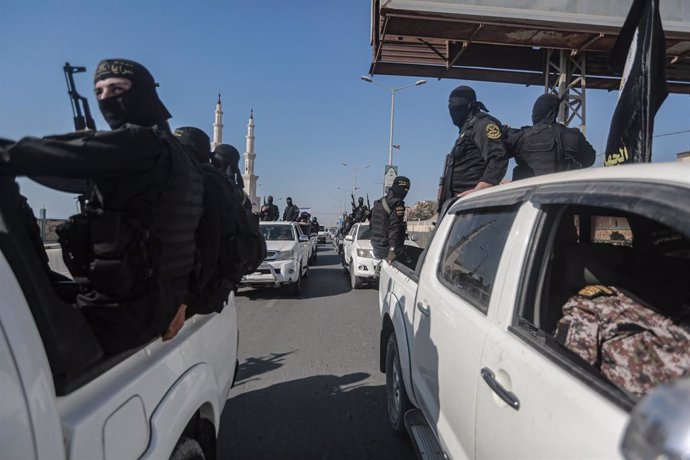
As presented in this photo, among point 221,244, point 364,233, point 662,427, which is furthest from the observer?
point 364,233

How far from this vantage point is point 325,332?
20.4 feet

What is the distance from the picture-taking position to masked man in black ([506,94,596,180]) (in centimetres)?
402

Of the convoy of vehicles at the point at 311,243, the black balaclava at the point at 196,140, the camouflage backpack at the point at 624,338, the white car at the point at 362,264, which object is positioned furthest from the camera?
the convoy of vehicles at the point at 311,243

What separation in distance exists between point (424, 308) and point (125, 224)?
1.69 meters

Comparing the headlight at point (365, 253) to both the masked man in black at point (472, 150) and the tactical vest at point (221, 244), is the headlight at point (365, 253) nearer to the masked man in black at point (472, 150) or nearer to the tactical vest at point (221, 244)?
the masked man in black at point (472, 150)

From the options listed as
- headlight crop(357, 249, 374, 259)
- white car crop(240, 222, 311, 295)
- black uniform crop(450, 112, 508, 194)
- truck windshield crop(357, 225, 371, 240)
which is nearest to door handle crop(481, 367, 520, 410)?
black uniform crop(450, 112, 508, 194)

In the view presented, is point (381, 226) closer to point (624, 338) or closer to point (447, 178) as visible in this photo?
point (447, 178)

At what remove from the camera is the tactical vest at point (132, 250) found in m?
1.43

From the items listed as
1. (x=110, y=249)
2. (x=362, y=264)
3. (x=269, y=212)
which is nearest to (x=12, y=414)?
(x=110, y=249)

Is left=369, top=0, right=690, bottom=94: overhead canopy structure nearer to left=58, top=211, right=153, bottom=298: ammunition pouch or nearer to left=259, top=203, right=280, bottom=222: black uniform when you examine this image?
left=259, top=203, right=280, bottom=222: black uniform

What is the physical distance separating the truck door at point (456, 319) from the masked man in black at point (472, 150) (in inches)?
62.8

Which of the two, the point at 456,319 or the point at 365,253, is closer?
the point at 456,319

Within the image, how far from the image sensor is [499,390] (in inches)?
57.8

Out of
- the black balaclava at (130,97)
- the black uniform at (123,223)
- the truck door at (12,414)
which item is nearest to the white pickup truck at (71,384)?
the truck door at (12,414)
